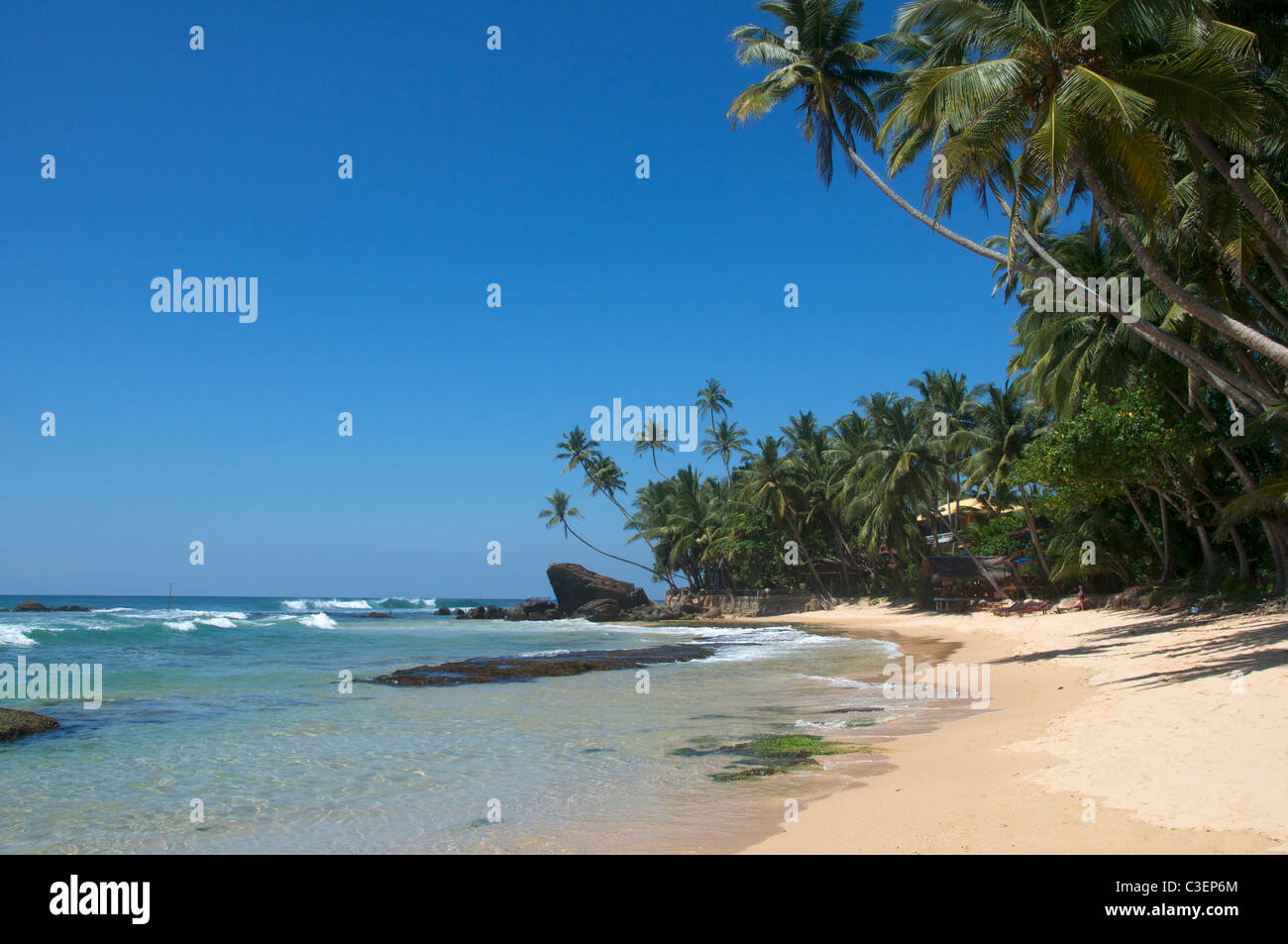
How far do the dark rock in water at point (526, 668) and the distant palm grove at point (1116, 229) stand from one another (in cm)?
1239

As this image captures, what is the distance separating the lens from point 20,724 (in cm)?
1135

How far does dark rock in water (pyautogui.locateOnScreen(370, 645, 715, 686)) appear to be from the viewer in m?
18.7

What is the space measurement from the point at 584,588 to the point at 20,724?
181ft

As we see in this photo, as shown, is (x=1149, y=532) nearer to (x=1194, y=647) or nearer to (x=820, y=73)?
(x=1194, y=647)

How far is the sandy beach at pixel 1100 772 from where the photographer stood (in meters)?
5.11

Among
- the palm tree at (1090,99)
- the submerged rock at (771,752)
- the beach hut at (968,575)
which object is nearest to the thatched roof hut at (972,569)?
the beach hut at (968,575)

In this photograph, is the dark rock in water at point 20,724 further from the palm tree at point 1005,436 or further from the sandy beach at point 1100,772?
the palm tree at point 1005,436

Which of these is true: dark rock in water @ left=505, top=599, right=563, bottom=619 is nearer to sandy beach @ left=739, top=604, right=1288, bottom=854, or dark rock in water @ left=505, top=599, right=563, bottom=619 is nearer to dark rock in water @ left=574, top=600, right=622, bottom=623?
dark rock in water @ left=574, top=600, right=622, bottom=623

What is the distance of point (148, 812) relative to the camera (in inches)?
299

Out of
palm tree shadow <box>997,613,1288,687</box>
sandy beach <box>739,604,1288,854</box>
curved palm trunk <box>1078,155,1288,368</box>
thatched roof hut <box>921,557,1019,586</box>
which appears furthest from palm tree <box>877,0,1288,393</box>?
thatched roof hut <box>921,557,1019,586</box>

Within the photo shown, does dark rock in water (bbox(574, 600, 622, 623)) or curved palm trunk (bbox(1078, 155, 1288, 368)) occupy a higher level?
curved palm trunk (bbox(1078, 155, 1288, 368))

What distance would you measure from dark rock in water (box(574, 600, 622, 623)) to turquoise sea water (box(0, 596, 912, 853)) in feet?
131
